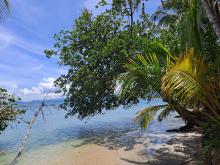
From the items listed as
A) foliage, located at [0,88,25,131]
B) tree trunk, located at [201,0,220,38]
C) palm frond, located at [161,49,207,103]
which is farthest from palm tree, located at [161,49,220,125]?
foliage, located at [0,88,25,131]

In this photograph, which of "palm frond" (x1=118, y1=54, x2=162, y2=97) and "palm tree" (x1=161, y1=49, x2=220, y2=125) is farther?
"palm frond" (x1=118, y1=54, x2=162, y2=97)

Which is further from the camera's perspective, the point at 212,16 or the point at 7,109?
the point at 7,109

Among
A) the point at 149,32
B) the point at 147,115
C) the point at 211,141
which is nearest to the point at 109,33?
the point at 149,32

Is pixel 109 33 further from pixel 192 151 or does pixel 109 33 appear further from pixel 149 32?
pixel 192 151

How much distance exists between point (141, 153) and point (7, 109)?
525cm

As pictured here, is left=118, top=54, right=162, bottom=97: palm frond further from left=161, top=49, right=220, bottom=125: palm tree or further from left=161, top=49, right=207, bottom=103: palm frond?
left=161, top=49, right=207, bottom=103: palm frond

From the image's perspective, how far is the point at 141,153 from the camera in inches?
474

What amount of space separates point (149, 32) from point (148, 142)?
498cm

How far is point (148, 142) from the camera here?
1412 centimetres

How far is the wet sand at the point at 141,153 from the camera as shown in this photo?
424 inches

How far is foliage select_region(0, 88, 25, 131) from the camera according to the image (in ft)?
31.7

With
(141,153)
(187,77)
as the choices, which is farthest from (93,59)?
(187,77)

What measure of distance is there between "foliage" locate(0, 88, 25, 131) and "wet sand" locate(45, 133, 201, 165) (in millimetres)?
3008

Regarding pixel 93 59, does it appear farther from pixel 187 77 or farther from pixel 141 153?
pixel 187 77
